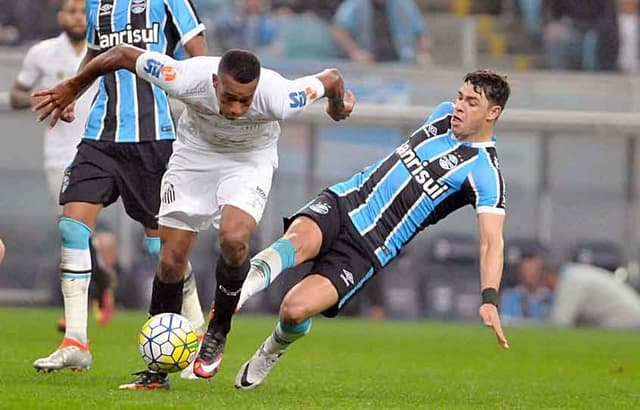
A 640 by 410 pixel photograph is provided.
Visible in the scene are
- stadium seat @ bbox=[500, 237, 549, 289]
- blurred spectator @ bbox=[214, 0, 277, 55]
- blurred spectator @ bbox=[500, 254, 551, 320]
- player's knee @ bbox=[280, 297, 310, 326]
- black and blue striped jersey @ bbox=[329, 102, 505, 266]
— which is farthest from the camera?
stadium seat @ bbox=[500, 237, 549, 289]

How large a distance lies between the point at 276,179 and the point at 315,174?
60 centimetres

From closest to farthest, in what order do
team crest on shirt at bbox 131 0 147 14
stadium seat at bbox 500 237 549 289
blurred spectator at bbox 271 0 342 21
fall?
team crest on shirt at bbox 131 0 147 14, blurred spectator at bbox 271 0 342 21, stadium seat at bbox 500 237 549 289

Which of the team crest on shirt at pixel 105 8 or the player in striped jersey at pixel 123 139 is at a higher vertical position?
the team crest on shirt at pixel 105 8

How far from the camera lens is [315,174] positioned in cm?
2173

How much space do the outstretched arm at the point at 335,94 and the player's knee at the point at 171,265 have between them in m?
1.15

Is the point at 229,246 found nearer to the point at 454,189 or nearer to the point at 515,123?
the point at 454,189

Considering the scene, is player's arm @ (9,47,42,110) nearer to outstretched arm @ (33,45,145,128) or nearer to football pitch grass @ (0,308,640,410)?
football pitch grass @ (0,308,640,410)

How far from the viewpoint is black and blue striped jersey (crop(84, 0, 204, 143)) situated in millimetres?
9016

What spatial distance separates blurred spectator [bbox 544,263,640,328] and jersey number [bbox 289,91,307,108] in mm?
12025

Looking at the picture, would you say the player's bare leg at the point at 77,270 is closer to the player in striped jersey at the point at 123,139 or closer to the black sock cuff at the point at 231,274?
the player in striped jersey at the point at 123,139

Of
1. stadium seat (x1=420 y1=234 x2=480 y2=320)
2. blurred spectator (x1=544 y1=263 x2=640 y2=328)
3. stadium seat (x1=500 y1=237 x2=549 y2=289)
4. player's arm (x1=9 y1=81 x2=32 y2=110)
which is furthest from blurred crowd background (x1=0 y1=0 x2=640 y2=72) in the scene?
player's arm (x1=9 y1=81 x2=32 y2=110)

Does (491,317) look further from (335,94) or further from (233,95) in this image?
(233,95)

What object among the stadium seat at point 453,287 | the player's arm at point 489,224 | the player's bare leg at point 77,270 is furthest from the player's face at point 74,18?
the stadium seat at point 453,287

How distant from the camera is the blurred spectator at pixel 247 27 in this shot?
63.6 feet
